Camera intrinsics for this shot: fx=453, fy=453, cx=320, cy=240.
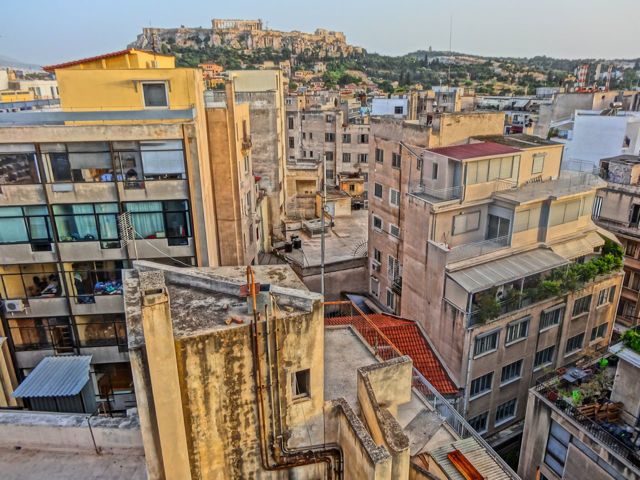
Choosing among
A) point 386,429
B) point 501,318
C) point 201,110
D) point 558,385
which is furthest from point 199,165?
point 558,385

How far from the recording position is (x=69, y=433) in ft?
41.6

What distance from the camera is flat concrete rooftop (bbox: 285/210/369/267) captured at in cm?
3675

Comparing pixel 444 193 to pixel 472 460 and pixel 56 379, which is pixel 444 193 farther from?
pixel 56 379

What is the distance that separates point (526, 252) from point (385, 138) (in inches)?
478

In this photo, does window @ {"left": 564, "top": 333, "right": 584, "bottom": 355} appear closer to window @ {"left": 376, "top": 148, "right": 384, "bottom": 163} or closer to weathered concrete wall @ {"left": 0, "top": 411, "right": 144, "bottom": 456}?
window @ {"left": 376, "top": 148, "right": 384, "bottom": 163}

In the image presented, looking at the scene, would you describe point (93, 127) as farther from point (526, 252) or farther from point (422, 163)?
point (526, 252)

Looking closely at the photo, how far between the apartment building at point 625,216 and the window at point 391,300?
17304 mm

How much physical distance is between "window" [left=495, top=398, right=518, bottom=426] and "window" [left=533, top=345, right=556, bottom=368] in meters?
2.48

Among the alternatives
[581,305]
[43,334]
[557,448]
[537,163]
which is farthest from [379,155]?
[43,334]

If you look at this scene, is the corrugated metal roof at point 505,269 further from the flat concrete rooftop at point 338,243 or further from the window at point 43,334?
the window at point 43,334

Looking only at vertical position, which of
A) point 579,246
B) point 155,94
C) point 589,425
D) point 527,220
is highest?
point 155,94

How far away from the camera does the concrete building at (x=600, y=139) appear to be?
41.1m

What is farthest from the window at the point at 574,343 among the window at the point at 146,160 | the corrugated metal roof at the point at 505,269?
the window at the point at 146,160

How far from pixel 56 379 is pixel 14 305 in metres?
8.54
